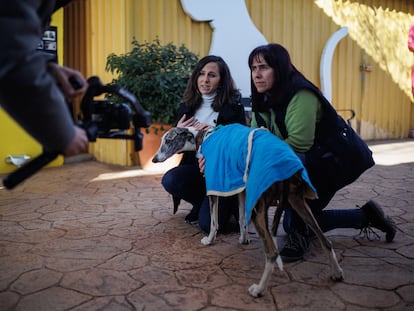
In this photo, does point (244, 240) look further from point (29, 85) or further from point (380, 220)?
point (29, 85)

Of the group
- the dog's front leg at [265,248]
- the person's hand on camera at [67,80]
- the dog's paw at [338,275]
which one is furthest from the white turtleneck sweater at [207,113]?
the person's hand on camera at [67,80]

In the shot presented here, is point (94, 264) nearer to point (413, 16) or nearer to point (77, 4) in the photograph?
point (77, 4)

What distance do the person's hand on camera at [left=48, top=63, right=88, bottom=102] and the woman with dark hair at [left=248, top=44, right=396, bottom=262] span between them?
5.30 feet

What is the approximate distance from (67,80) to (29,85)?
267mm

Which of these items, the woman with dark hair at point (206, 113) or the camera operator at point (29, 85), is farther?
the woman with dark hair at point (206, 113)

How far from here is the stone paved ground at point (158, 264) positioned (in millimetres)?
2225

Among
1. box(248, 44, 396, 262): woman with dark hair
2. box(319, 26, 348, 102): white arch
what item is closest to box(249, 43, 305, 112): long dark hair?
box(248, 44, 396, 262): woman with dark hair

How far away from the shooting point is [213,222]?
3.15 meters

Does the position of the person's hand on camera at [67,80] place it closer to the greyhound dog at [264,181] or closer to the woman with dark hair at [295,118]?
the greyhound dog at [264,181]

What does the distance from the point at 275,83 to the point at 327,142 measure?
0.51 m

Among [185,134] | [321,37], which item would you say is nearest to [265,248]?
[185,134]

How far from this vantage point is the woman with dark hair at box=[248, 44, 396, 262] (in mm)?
2684

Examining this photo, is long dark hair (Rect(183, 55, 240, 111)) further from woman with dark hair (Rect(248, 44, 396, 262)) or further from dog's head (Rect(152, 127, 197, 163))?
woman with dark hair (Rect(248, 44, 396, 262))

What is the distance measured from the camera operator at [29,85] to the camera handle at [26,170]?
0.05 meters
